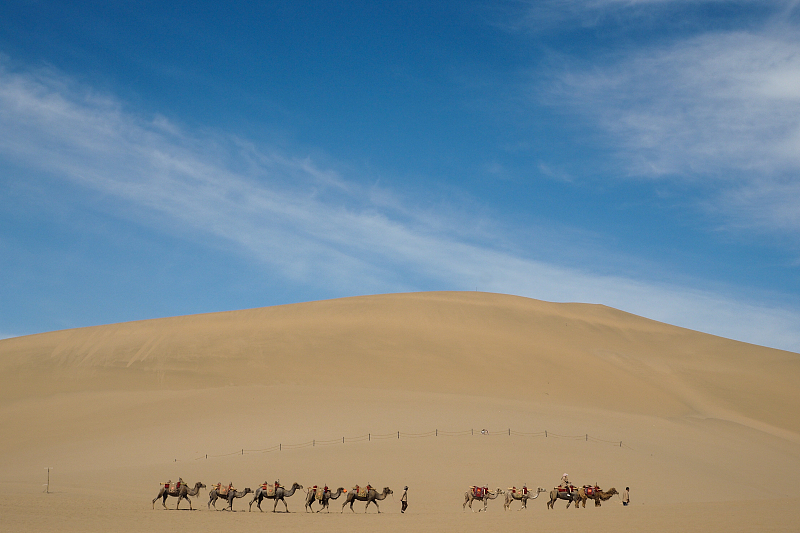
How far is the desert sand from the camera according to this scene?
19906 millimetres

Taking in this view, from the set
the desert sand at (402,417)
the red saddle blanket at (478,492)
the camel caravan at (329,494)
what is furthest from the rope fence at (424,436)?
the red saddle blanket at (478,492)

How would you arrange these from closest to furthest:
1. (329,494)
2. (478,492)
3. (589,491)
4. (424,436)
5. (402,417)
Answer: (329,494) < (478,492) < (589,491) < (424,436) < (402,417)

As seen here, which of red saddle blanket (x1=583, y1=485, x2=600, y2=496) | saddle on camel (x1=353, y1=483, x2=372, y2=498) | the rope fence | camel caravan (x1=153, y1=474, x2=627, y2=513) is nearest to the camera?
camel caravan (x1=153, y1=474, x2=627, y2=513)

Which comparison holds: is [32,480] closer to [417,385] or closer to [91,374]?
[91,374]

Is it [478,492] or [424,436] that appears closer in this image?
[478,492]

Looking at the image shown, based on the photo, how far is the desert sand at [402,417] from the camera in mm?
19906

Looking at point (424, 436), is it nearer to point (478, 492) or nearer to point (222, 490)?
point (478, 492)

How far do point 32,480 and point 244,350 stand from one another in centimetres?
2085

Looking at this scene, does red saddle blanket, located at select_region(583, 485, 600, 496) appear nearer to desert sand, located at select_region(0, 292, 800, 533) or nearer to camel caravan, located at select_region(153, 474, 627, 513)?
camel caravan, located at select_region(153, 474, 627, 513)

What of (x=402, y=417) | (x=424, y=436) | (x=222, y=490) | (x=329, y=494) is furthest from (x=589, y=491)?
(x=402, y=417)

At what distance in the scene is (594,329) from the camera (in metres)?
58.8

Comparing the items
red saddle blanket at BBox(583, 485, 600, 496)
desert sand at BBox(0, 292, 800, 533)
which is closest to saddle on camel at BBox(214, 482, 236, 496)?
desert sand at BBox(0, 292, 800, 533)

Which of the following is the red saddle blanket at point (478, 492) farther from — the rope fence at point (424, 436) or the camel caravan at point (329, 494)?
the rope fence at point (424, 436)

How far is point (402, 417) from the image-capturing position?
3512 centimetres
